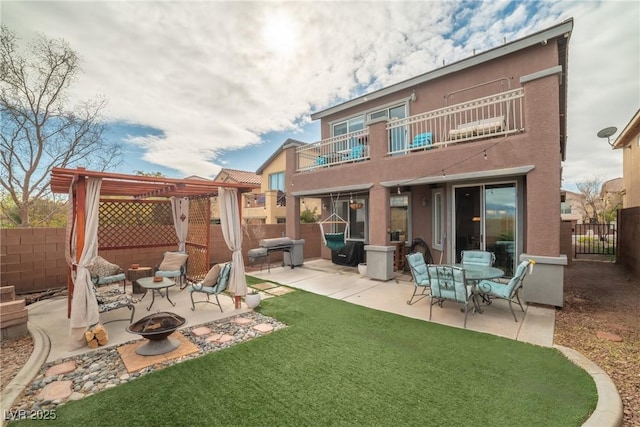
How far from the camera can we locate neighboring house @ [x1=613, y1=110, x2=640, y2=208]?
9742 mm

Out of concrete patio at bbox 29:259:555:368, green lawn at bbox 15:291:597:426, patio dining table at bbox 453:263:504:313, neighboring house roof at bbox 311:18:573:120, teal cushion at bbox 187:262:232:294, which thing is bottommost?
concrete patio at bbox 29:259:555:368

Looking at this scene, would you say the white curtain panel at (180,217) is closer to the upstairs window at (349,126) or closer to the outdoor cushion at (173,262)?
the outdoor cushion at (173,262)

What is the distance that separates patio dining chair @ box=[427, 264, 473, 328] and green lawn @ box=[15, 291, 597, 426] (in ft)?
2.41

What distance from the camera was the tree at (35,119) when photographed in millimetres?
8930

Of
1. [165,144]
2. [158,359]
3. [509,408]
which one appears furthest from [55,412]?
→ [165,144]

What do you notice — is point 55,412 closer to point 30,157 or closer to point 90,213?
point 90,213

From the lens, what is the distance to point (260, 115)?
13023 millimetres

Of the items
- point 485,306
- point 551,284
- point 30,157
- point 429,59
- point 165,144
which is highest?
A: point 429,59

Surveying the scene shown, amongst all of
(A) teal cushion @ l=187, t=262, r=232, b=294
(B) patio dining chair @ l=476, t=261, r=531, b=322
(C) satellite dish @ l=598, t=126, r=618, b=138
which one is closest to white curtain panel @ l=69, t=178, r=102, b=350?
(A) teal cushion @ l=187, t=262, r=232, b=294

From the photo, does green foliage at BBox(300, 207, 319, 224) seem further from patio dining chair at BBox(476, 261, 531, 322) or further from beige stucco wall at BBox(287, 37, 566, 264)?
patio dining chair at BBox(476, 261, 531, 322)

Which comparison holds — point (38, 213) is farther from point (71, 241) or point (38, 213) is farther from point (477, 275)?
point (477, 275)

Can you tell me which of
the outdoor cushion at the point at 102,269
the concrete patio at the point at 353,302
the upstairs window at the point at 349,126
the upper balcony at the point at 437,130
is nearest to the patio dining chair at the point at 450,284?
the concrete patio at the point at 353,302

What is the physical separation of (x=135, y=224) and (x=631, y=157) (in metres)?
18.7

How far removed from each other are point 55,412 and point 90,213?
3.03 meters
